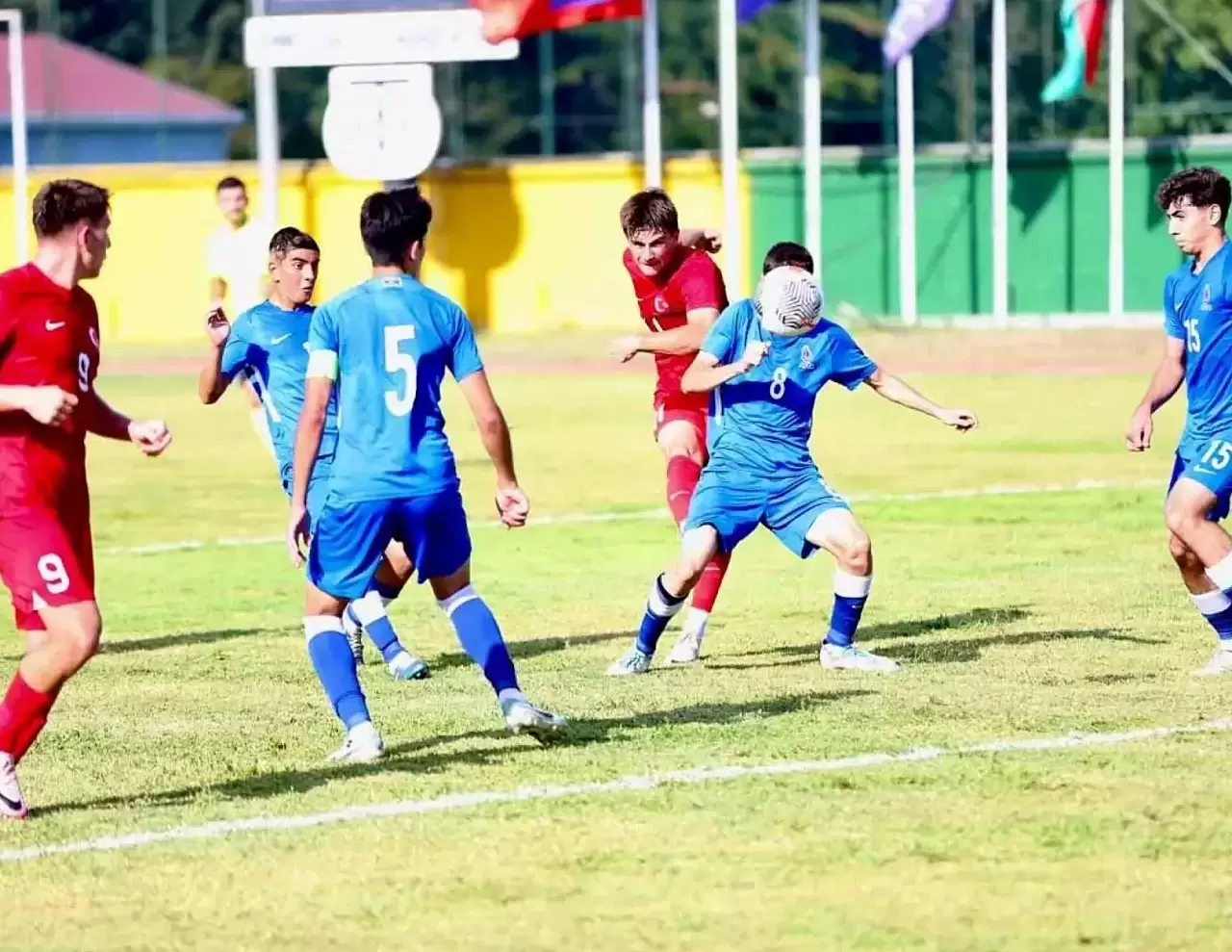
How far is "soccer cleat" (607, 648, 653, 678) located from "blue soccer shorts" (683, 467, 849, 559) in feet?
1.93

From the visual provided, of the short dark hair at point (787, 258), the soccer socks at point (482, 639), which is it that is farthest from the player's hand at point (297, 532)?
the short dark hair at point (787, 258)

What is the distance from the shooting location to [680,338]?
11062mm

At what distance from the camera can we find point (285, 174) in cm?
4106

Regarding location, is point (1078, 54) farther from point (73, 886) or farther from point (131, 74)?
point (73, 886)

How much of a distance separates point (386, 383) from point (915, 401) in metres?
2.85

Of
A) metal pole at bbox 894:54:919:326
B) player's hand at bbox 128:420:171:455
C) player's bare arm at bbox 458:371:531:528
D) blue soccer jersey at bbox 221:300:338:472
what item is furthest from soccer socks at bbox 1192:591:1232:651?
metal pole at bbox 894:54:919:326

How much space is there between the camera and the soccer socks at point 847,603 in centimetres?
1057

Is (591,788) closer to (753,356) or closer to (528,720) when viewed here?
(528,720)

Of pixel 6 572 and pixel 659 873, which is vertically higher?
pixel 6 572

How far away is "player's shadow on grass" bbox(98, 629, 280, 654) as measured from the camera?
11.8 m

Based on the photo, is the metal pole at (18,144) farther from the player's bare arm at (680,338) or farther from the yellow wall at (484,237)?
the player's bare arm at (680,338)

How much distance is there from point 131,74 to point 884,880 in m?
42.1

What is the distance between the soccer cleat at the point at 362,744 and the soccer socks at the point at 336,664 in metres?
0.03

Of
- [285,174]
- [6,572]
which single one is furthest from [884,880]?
[285,174]
